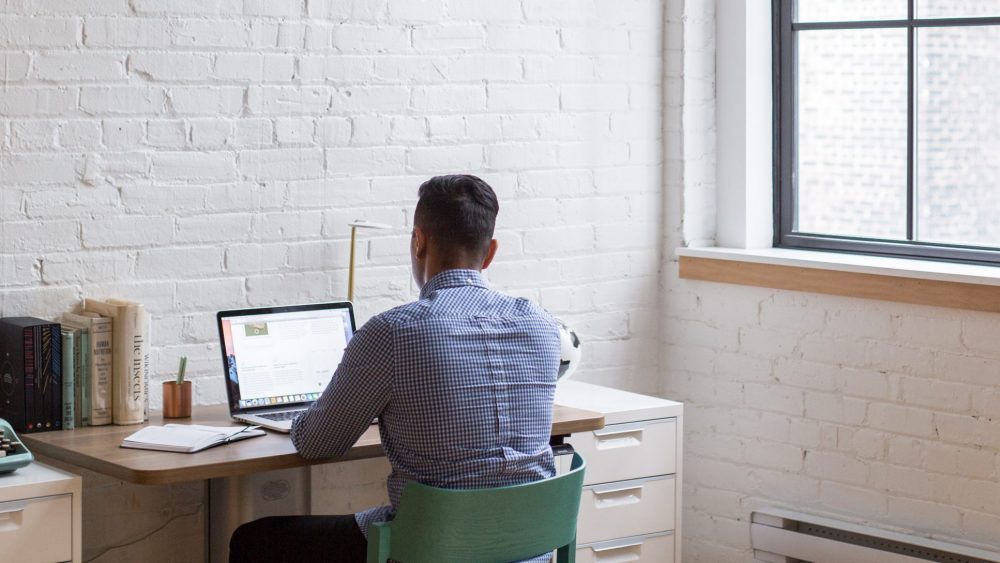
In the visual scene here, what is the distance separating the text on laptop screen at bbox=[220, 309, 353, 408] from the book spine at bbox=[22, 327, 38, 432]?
419 mm

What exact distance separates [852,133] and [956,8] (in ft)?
1.52

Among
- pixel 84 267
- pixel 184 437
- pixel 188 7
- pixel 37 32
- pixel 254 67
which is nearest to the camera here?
pixel 184 437

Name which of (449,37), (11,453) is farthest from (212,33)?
(11,453)

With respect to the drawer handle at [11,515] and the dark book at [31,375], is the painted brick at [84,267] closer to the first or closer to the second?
the dark book at [31,375]

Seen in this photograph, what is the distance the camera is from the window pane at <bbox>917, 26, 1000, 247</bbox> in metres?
3.56

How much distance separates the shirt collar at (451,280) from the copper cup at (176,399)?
0.74m

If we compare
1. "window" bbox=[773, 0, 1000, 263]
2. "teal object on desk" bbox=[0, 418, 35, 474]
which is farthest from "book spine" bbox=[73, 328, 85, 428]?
"window" bbox=[773, 0, 1000, 263]

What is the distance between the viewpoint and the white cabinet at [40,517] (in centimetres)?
249

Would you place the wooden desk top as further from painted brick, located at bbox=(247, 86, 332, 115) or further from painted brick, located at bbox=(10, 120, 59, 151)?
painted brick, located at bbox=(247, 86, 332, 115)

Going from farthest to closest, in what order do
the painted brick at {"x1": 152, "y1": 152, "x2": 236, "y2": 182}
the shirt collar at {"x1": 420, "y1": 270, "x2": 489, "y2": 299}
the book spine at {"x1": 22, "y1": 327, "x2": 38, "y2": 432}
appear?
the painted brick at {"x1": 152, "y1": 152, "x2": 236, "y2": 182} < the book spine at {"x1": 22, "y1": 327, "x2": 38, "y2": 432} < the shirt collar at {"x1": 420, "y1": 270, "x2": 489, "y2": 299}

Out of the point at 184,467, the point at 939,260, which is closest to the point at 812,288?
the point at 939,260

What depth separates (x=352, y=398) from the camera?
2.52m

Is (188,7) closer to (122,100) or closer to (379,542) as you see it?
(122,100)

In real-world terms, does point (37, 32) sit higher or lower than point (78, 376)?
higher
